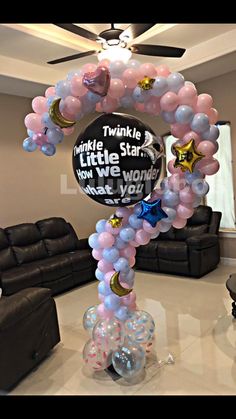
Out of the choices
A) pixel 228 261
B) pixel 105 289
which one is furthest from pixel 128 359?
pixel 228 261

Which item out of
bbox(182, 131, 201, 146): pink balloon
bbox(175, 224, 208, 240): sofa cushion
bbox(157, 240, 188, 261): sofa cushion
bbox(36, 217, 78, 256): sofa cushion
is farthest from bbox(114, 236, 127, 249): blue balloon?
bbox(175, 224, 208, 240): sofa cushion

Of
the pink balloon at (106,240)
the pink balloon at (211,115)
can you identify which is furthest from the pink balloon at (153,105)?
the pink balloon at (106,240)

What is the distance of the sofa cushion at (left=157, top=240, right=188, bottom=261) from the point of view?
4.56m

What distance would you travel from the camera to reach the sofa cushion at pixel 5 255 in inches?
Answer: 161

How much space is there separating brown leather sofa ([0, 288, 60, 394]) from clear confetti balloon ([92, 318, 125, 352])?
510 mm

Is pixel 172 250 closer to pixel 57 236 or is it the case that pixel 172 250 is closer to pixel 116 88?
pixel 57 236

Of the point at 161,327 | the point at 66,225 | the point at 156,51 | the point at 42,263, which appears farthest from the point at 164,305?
the point at 156,51

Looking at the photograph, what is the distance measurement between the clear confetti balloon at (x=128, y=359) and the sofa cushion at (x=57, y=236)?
8.72 ft

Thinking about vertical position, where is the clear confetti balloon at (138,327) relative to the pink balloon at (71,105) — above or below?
below

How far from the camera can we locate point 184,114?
2045mm

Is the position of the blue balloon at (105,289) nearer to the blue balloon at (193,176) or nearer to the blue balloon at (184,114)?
the blue balloon at (193,176)

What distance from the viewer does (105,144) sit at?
2.07 m

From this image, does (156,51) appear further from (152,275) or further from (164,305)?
(152,275)

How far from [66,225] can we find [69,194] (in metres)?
0.87
